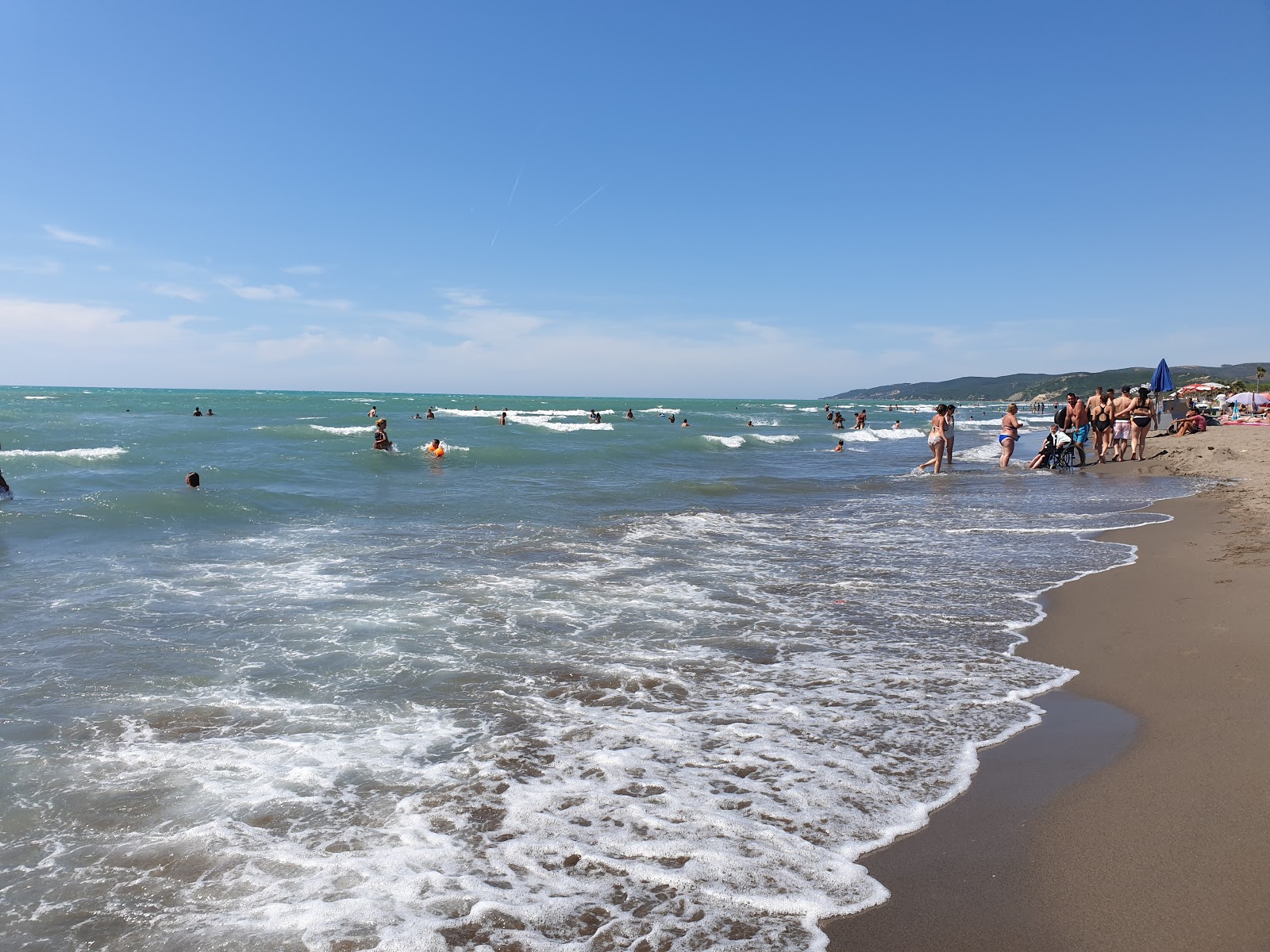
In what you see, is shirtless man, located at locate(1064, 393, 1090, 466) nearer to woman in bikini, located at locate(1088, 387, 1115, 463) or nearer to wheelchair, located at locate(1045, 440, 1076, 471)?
woman in bikini, located at locate(1088, 387, 1115, 463)

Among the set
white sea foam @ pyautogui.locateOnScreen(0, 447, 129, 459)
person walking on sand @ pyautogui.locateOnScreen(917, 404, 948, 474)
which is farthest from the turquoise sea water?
white sea foam @ pyautogui.locateOnScreen(0, 447, 129, 459)

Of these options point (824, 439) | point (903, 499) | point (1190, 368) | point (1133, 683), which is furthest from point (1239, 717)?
point (1190, 368)

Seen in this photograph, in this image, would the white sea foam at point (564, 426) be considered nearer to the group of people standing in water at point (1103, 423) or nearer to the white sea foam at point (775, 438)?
the white sea foam at point (775, 438)

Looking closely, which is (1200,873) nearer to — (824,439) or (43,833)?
(43,833)

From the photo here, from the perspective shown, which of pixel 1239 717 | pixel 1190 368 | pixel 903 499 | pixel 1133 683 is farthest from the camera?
pixel 1190 368

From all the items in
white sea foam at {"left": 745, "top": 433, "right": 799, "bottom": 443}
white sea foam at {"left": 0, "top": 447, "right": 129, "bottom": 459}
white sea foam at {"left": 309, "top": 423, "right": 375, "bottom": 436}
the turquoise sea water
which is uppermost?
white sea foam at {"left": 309, "top": 423, "right": 375, "bottom": 436}

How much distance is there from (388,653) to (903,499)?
41.2ft

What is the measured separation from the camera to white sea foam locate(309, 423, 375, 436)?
133ft

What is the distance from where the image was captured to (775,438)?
4372cm

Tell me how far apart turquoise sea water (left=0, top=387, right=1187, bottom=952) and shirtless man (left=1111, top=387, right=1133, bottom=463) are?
1123 cm

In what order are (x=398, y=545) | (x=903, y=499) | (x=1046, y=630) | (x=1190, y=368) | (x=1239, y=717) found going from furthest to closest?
(x=1190, y=368) < (x=903, y=499) < (x=398, y=545) < (x=1046, y=630) < (x=1239, y=717)

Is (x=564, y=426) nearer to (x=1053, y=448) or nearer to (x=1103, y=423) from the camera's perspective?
(x=1053, y=448)

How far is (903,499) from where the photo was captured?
51.5 feet

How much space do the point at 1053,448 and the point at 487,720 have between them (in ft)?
66.8
